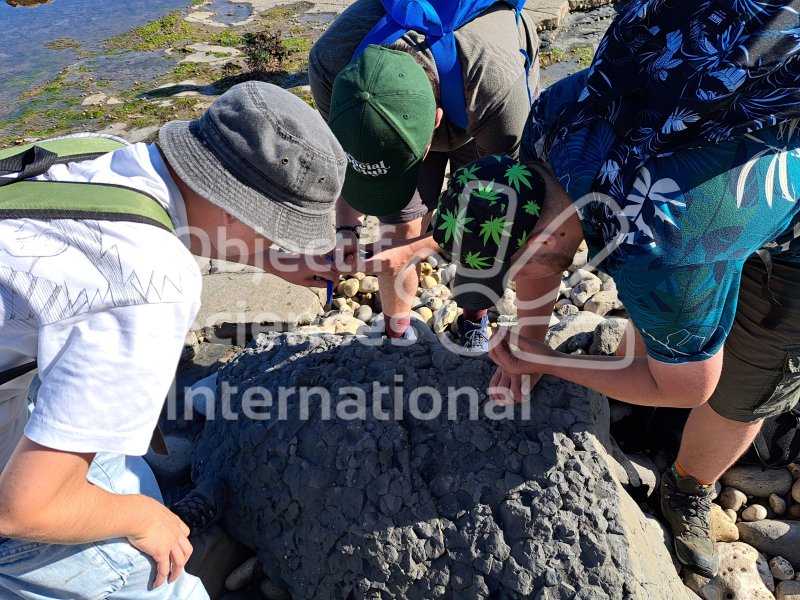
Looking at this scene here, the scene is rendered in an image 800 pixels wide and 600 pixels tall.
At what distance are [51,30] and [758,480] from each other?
900 cm

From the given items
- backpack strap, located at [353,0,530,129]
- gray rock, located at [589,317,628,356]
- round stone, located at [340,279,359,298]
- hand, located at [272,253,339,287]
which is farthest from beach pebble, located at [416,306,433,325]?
backpack strap, located at [353,0,530,129]

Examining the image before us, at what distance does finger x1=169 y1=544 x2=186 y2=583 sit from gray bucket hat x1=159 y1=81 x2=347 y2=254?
862 mm

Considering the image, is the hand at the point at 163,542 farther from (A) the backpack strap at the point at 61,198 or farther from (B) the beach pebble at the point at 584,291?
(B) the beach pebble at the point at 584,291

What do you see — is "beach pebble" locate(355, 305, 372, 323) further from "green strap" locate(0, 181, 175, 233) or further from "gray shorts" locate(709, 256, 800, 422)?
"green strap" locate(0, 181, 175, 233)

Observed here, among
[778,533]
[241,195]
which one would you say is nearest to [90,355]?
[241,195]

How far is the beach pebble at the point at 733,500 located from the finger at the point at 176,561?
2.01 meters

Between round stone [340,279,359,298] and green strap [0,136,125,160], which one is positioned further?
round stone [340,279,359,298]

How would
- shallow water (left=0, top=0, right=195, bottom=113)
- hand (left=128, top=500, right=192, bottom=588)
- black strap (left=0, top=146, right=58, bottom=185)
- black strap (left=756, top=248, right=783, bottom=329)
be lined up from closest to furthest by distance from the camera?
black strap (left=0, top=146, right=58, bottom=185) < hand (left=128, top=500, right=192, bottom=588) < black strap (left=756, top=248, right=783, bottom=329) < shallow water (left=0, top=0, right=195, bottom=113)

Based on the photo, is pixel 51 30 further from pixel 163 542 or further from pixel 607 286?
pixel 163 542

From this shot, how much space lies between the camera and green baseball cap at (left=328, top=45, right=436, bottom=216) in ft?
6.71

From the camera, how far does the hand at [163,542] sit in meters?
1.59

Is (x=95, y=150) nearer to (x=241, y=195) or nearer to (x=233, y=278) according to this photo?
(x=241, y=195)

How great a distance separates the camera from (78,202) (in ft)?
4.07

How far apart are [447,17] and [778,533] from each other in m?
2.17
